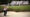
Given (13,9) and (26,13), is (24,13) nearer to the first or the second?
(26,13)

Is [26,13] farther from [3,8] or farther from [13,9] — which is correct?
[3,8]

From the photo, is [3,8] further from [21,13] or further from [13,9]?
[21,13]

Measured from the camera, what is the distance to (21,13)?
595 millimetres

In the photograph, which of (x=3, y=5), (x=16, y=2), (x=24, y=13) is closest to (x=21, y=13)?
(x=24, y=13)

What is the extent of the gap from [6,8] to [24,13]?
0.25m

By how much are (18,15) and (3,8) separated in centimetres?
22

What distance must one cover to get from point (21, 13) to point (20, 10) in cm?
4

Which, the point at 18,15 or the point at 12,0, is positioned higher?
the point at 12,0

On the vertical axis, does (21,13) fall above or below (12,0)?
below

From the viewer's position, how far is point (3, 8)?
0.58 metres

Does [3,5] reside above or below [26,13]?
above

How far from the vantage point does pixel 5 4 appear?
584 mm

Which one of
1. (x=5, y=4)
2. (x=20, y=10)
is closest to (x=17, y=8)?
(x=20, y=10)

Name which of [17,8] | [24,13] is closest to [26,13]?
[24,13]
